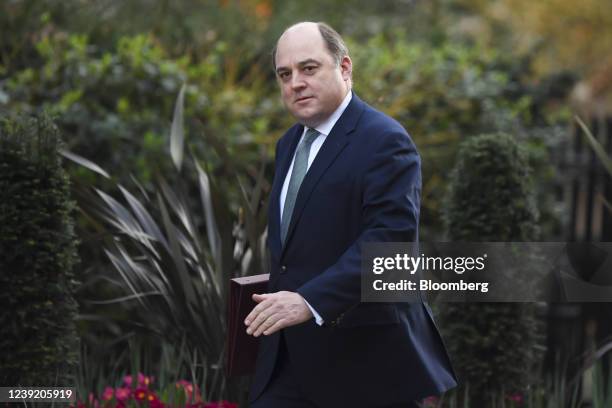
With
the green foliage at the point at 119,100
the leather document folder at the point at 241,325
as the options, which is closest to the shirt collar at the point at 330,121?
the leather document folder at the point at 241,325

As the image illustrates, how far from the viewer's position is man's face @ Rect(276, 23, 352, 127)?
9.07 feet

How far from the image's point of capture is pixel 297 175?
112 inches

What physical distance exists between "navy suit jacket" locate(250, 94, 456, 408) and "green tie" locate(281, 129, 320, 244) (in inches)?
2.8

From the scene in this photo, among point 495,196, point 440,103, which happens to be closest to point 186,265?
point 495,196

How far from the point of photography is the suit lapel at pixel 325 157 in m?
2.72

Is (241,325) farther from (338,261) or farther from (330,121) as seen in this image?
(330,121)

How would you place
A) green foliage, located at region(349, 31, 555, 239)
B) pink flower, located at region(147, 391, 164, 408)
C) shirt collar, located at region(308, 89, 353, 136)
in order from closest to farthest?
shirt collar, located at region(308, 89, 353, 136) → pink flower, located at region(147, 391, 164, 408) → green foliage, located at region(349, 31, 555, 239)

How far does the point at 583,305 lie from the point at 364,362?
14.3 feet

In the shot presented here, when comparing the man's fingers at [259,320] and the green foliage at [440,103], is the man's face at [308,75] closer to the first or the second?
the man's fingers at [259,320]

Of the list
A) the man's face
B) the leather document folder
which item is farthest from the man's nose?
the leather document folder

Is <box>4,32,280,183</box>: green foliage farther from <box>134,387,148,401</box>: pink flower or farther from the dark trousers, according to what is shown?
the dark trousers

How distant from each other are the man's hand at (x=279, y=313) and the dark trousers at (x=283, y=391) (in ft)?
0.96

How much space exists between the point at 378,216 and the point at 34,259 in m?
1.61

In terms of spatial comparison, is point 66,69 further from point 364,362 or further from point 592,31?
point 592,31
